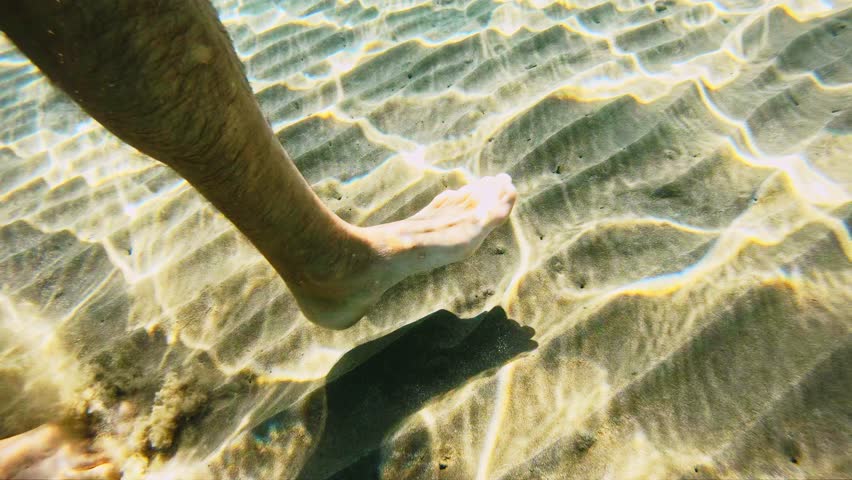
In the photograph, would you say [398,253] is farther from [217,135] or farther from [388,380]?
[217,135]

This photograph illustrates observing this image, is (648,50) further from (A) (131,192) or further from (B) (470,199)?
(A) (131,192)

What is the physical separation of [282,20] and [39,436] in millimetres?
4293

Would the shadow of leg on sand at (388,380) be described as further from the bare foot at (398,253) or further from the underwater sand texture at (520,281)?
the bare foot at (398,253)

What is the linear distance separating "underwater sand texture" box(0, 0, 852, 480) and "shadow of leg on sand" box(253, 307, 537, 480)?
0.01 metres

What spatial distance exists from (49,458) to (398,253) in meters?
1.57

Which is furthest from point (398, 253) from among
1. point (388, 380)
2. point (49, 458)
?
point (49, 458)

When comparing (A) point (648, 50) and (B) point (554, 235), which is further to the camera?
(A) point (648, 50)

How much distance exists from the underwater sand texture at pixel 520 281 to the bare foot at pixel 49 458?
111 mm

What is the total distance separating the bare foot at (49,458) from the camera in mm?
1636

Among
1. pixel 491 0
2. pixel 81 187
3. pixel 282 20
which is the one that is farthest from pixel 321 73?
pixel 81 187

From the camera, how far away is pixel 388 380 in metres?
1.88

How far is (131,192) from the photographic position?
3123 mm

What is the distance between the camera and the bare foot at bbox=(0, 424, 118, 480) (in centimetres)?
164

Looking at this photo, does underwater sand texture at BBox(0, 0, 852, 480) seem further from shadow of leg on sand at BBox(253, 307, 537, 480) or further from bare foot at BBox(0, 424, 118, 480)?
bare foot at BBox(0, 424, 118, 480)
